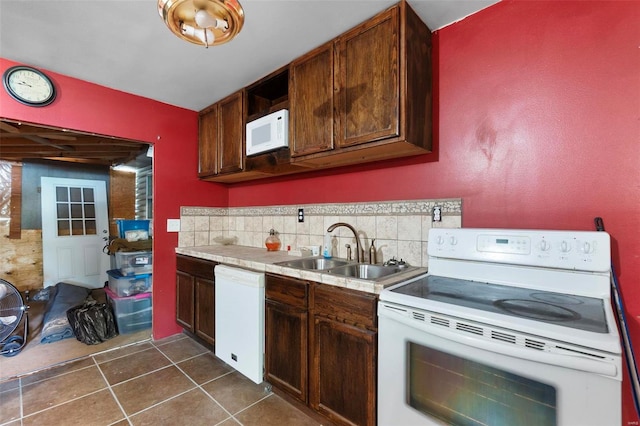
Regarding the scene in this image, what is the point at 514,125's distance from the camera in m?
1.47

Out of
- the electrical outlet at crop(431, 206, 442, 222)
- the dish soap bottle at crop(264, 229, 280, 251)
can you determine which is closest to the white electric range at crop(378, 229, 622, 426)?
the electrical outlet at crop(431, 206, 442, 222)

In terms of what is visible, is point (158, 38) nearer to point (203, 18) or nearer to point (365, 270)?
point (203, 18)

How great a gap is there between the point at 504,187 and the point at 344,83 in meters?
1.08

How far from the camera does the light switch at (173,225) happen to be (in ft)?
9.29

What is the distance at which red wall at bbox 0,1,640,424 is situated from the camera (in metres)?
1.21

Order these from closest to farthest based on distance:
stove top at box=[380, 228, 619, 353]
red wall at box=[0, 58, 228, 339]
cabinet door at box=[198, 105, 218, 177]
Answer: stove top at box=[380, 228, 619, 353], red wall at box=[0, 58, 228, 339], cabinet door at box=[198, 105, 218, 177]

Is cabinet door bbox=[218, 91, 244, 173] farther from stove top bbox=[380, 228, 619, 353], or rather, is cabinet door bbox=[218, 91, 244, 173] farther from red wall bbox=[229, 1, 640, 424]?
stove top bbox=[380, 228, 619, 353]

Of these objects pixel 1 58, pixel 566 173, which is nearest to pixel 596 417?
pixel 566 173

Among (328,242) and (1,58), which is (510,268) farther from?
(1,58)

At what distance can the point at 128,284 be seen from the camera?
2957 millimetres

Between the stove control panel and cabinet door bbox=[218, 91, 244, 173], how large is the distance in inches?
69.4

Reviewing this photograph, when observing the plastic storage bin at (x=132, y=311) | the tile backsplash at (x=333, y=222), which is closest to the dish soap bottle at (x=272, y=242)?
the tile backsplash at (x=333, y=222)

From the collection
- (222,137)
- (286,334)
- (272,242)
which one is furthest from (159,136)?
(286,334)

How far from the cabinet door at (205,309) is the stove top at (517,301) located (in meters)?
1.65
